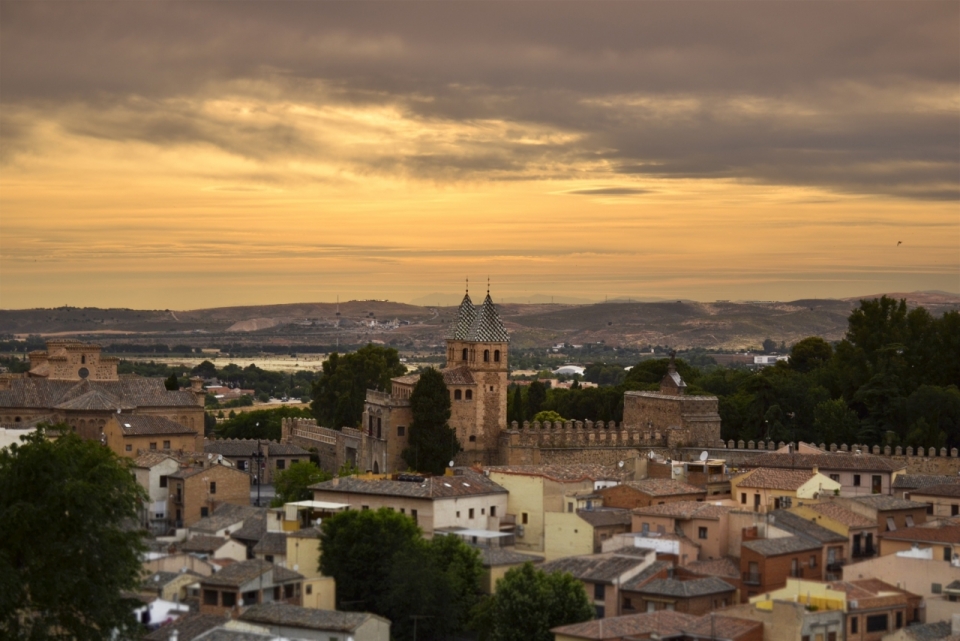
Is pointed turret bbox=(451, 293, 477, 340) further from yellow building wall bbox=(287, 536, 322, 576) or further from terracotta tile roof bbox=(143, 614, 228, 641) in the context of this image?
terracotta tile roof bbox=(143, 614, 228, 641)

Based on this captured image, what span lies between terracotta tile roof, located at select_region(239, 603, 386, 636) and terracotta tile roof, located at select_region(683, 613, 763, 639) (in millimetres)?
7578

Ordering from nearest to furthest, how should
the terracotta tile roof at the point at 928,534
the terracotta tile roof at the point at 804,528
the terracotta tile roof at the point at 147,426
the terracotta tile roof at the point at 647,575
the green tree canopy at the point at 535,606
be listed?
the green tree canopy at the point at 535,606 < the terracotta tile roof at the point at 647,575 < the terracotta tile roof at the point at 928,534 < the terracotta tile roof at the point at 804,528 < the terracotta tile roof at the point at 147,426

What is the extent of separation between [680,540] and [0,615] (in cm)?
1786

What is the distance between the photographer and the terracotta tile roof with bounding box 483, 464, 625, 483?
5600 centimetres

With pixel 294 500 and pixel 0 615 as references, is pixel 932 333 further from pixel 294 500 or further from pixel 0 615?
pixel 0 615

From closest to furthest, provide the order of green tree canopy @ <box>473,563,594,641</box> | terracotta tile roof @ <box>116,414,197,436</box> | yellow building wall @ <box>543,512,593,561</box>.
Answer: green tree canopy @ <box>473,563,594,641</box> < yellow building wall @ <box>543,512,593,561</box> < terracotta tile roof @ <box>116,414,197,436</box>

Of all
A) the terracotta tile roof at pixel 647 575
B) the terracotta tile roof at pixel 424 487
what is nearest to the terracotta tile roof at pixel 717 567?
the terracotta tile roof at pixel 647 575

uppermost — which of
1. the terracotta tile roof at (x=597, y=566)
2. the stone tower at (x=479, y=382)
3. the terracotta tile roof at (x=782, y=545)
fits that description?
the stone tower at (x=479, y=382)

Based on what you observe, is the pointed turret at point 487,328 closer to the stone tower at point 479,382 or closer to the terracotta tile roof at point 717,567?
the stone tower at point 479,382

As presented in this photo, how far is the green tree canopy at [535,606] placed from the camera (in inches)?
1688

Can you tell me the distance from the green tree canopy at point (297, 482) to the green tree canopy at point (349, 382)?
20.3 m

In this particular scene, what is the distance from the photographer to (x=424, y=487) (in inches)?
2128

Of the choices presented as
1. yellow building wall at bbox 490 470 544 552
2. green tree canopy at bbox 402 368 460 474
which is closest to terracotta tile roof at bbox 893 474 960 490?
yellow building wall at bbox 490 470 544 552

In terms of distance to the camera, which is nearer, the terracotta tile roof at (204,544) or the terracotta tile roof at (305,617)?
the terracotta tile roof at (305,617)
